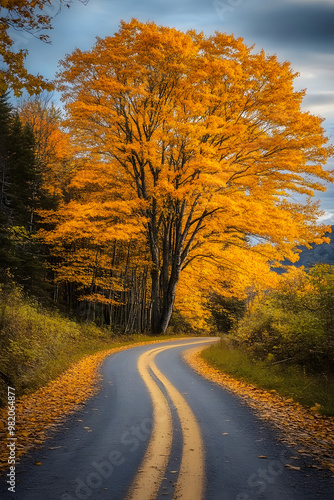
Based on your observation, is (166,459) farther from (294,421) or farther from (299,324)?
(299,324)

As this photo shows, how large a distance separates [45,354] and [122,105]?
13820mm

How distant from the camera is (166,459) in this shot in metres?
4.28

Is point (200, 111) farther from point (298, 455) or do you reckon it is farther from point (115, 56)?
point (298, 455)

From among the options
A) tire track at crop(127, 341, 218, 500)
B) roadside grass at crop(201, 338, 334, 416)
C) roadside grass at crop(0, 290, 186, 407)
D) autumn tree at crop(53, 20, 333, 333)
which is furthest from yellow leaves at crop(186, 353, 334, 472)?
autumn tree at crop(53, 20, 333, 333)

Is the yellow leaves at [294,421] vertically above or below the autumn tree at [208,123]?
below

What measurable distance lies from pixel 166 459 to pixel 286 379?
5509mm

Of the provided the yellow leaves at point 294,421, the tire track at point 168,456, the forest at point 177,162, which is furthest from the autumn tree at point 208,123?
the tire track at point 168,456

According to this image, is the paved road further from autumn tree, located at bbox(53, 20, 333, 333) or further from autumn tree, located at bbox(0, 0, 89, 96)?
autumn tree, located at bbox(53, 20, 333, 333)

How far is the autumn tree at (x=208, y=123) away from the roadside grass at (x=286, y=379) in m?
8.19

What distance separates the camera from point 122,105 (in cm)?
1872

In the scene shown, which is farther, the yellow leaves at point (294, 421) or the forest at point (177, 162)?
the forest at point (177, 162)

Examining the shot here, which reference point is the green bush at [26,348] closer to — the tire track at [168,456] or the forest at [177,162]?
the forest at [177,162]

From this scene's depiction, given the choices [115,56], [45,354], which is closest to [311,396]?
[45,354]

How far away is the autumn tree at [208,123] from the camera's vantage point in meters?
16.4
